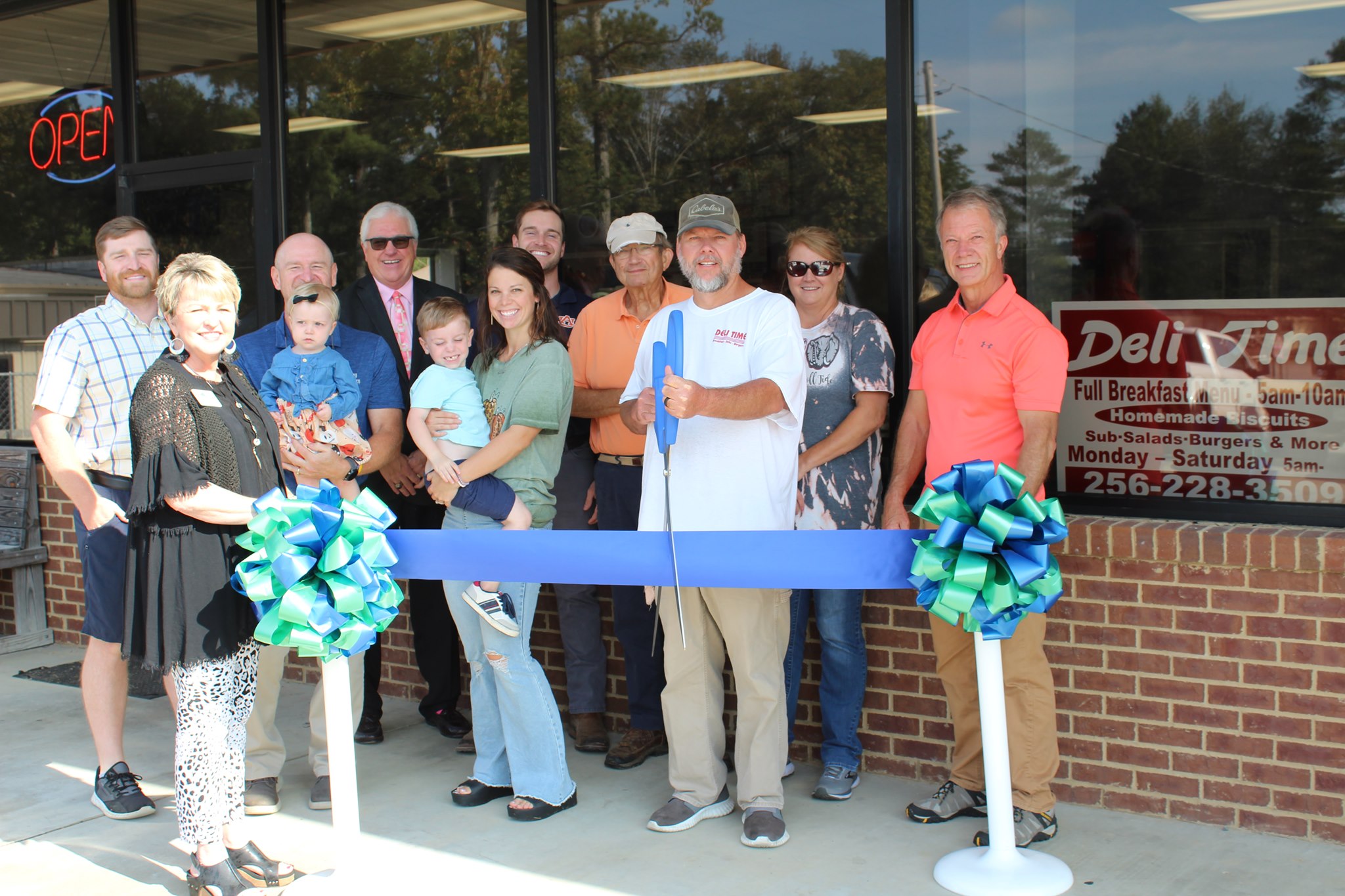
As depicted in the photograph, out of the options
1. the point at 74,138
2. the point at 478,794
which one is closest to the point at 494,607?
the point at 478,794

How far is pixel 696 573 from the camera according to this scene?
3486mm

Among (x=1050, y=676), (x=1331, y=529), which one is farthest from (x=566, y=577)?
(x=1331, y=529)

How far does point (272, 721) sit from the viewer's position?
435 cm

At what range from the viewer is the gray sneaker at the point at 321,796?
169 inches

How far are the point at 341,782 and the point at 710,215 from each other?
79.1 inches

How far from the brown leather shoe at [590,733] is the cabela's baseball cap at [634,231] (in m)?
1.82

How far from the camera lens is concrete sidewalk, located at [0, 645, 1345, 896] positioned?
358 centimetres

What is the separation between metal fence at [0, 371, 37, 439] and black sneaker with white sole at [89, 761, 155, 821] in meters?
3.48

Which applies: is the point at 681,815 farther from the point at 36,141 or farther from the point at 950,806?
the point at 36,141

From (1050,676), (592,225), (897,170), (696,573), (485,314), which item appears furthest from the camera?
(592,225)

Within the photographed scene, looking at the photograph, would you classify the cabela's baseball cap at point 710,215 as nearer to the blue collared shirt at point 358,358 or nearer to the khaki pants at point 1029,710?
the blue collared shirt at point 358,358

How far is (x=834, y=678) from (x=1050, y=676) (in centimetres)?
81

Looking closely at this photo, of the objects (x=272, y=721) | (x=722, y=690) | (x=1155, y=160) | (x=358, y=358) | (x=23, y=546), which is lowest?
(x=272, y=721)

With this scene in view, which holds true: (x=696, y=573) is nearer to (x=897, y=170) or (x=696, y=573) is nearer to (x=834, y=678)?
(x=834, y=678)
